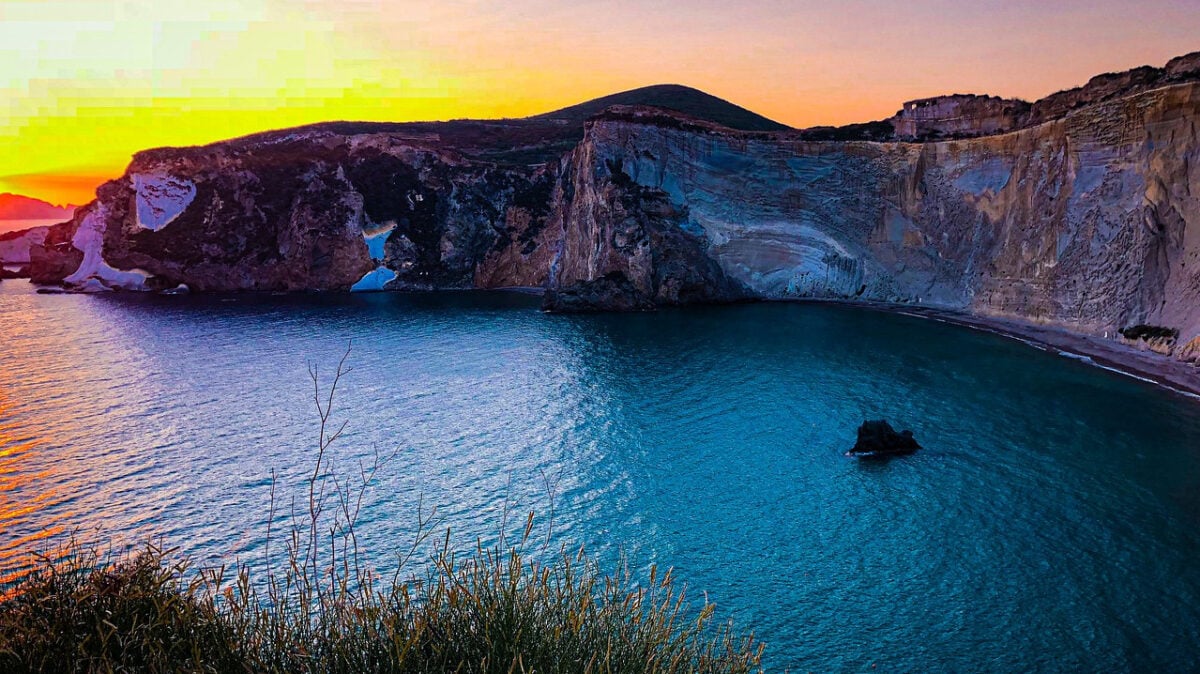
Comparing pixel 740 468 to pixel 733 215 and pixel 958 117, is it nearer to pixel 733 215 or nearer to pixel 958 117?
pixel 733 215

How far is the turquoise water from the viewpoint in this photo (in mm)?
18328

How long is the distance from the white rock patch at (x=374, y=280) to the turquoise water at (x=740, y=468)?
99.7ft

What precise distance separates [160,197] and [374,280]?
25.3 m

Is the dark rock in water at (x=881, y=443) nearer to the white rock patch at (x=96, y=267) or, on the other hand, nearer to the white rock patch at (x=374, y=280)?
the white rock patch at (x=374, y=280)

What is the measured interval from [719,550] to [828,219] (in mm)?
54432

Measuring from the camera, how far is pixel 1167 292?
137 ft

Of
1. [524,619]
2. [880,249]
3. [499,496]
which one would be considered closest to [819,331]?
[880,249]

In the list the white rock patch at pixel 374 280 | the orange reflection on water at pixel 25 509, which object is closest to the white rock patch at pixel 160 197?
the white rock patch at pixel 374 280

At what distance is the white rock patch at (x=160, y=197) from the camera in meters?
81.4

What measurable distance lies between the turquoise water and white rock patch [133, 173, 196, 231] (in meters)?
32.2

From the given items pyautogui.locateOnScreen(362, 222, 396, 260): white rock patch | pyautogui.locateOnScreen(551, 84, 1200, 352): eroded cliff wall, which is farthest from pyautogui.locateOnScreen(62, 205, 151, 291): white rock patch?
pyautogui.locateOnScreen(551, 84, 1200, 352): eroded cliff wall

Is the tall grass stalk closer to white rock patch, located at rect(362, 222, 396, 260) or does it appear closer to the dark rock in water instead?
the dark rock in water

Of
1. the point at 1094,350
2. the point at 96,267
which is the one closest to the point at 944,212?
the point at 1094,350

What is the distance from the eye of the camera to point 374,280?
83438mm
